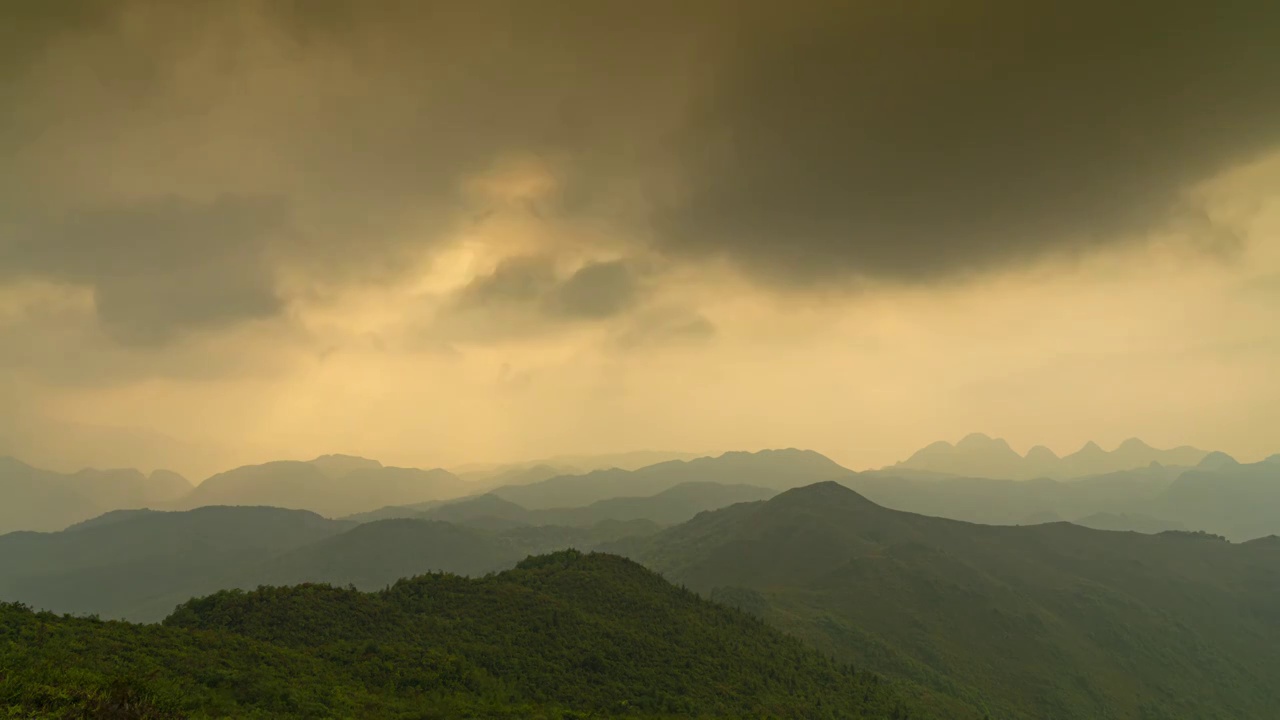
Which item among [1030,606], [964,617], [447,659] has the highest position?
[447,659]

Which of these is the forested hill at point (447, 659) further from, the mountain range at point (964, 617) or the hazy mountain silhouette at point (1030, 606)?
the hazy mountain silhouette at point (1030, 606)

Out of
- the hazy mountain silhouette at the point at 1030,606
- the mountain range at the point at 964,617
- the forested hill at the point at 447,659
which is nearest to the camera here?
the forested hill at the point at 447,659

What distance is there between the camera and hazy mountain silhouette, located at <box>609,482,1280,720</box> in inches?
3789

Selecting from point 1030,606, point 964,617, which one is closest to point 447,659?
point 964,617

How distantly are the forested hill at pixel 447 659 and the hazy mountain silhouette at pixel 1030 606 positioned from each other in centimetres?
3280

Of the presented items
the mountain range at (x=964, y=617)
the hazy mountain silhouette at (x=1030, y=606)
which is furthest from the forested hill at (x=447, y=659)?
the hazy mountain silhouette at (x=1030, y=606)

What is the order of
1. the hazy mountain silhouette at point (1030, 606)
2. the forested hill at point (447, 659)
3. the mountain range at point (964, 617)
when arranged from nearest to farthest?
the forested hill at point (447, 659)
the mountain range at point (964, 617)
the hazy mountain silhouette at point (1030, 606)

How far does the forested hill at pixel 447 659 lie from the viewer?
31719mm

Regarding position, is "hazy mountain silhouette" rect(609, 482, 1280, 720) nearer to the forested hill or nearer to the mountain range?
the mountain range

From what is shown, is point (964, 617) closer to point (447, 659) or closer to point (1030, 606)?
point (1030, 606)

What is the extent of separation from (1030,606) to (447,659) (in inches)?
5137

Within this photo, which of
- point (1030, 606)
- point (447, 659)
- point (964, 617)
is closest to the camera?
point (447, 659)

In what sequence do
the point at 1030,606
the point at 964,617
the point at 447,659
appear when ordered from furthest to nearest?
the point at 1030,606
the point at 964,617
the point at 447,659

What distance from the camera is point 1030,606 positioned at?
12131 centimetres
